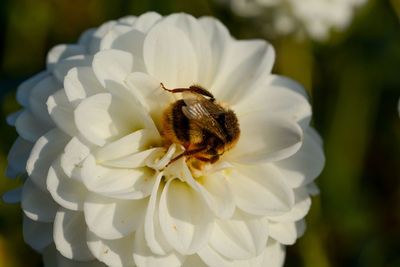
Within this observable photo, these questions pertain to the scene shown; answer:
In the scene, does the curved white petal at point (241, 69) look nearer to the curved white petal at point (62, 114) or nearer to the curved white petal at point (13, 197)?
the curved white petal at point (62, 114)

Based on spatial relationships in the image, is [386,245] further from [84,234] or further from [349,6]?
[84,234]

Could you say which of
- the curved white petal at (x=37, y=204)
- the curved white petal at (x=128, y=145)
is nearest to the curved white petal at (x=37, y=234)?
the curved white petal at (x=37, y=204)

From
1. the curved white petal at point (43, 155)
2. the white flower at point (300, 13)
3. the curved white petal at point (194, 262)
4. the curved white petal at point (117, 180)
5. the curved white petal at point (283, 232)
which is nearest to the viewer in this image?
the curved white petal at point (117, 180)

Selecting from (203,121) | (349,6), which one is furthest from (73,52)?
(349,6)

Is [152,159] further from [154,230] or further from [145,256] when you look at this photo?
[145,256]

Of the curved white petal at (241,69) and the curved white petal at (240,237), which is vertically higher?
the curved white petal at (241,69)

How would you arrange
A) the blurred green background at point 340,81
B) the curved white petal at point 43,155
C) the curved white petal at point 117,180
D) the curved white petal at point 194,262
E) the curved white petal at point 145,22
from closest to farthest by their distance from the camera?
the curved white petal at point 117,180
the curved white petal at point 43,155
the curved white petal at point 194,262
the curved white petal at point 145,22
the blurred green background at point 340,81
